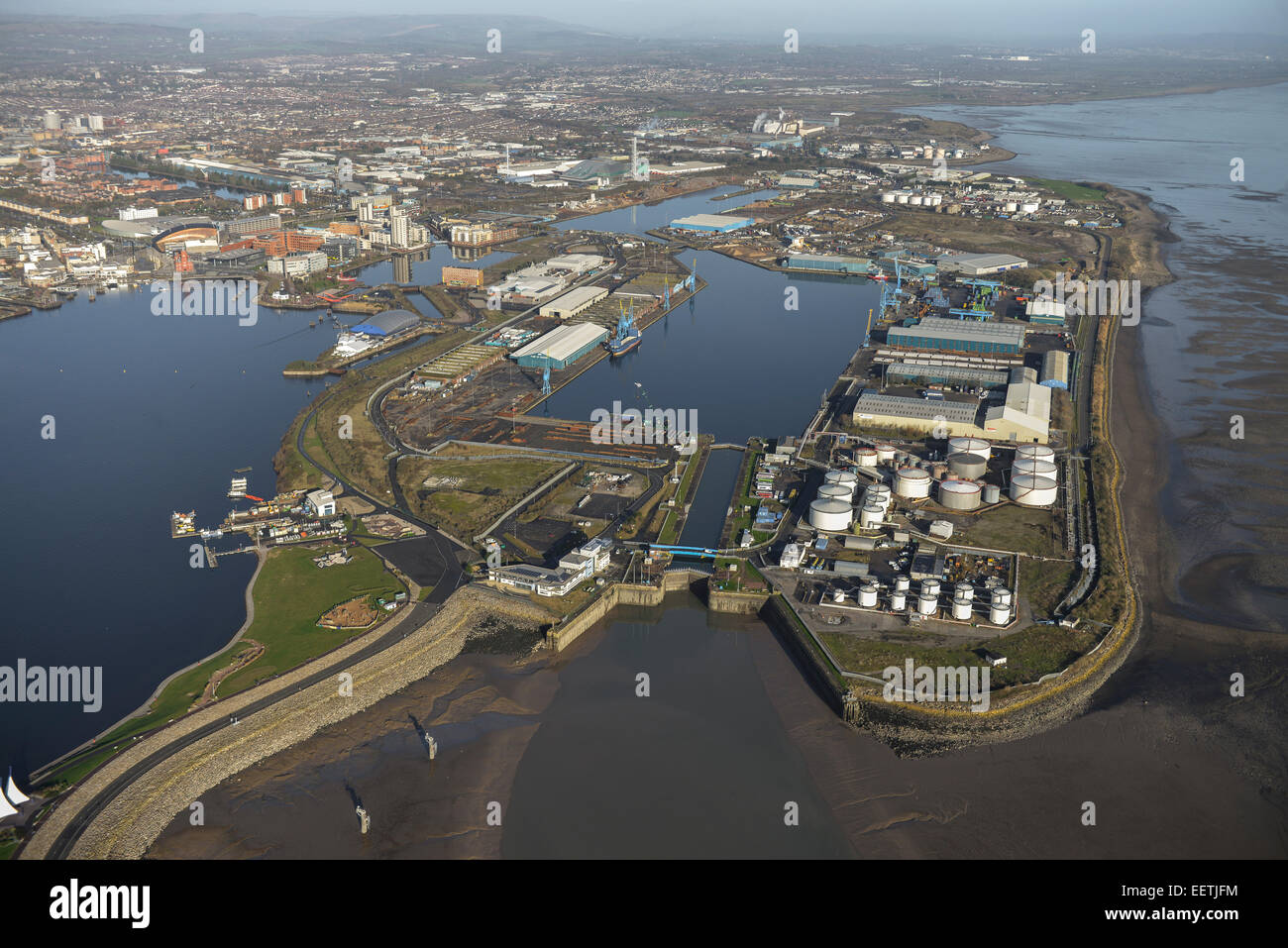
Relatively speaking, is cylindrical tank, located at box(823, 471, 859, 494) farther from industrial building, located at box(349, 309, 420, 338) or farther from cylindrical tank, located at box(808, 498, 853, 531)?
industrial building, located at box(349, 309, 420, 338)

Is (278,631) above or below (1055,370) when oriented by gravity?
below

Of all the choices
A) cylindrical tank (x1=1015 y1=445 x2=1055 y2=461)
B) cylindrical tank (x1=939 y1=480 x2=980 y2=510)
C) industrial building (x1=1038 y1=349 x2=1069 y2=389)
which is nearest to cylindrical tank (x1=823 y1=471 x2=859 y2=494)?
cylindrical tank (x1=939 y1=480 x2=980 y2=510)

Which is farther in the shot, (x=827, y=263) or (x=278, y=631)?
(x=827, y=263)

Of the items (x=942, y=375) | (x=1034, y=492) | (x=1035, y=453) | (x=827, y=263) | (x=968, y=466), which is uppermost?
(x=827, y=263)

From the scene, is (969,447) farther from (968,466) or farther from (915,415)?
(915,415)

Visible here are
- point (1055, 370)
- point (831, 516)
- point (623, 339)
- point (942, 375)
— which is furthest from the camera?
point (623, 339)

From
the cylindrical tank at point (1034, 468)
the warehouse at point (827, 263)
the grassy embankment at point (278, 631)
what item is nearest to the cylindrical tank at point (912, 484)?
the cylindrical tank at point (1034, 468)

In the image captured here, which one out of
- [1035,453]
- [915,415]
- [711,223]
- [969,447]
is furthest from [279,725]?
[711,223]
